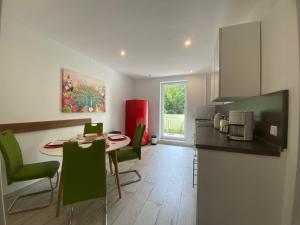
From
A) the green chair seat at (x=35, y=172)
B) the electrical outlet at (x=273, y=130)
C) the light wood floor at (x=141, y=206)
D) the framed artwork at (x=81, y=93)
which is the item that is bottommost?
the light wood floor at (x=141, y=206)

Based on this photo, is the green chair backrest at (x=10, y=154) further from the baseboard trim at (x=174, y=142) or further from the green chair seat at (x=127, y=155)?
the baseboard trim at (x=174, y=142)

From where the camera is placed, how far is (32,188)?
2.16 metres

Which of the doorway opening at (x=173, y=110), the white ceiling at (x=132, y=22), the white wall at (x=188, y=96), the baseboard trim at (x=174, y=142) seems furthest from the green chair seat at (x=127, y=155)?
the doorway opening at (x=173, y=110)

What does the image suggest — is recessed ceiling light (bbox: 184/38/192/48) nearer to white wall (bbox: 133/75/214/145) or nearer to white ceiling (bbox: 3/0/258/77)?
white ceiling (bbox: 3/0/258/77)

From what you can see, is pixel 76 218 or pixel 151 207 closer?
pixel 76 218

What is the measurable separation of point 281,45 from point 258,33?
16.8 inches

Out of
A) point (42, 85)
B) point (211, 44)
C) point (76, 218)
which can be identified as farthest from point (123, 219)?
point (211, 44)

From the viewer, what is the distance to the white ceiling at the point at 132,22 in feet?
5.46

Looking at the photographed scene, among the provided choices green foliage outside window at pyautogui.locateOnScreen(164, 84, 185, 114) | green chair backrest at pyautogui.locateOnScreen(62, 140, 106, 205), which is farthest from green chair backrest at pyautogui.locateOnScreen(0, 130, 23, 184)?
green foliage outside window at pyautogui.locateOnScreen(164, 84, 185, 114)

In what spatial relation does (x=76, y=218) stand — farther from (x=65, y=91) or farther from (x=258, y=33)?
(x=258, y=33)

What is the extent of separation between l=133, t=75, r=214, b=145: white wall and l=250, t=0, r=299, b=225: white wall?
297 centimetres

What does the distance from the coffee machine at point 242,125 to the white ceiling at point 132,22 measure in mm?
1265

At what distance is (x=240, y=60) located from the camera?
57.4 inches

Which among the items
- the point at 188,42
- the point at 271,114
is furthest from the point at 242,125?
the point at 188,42
